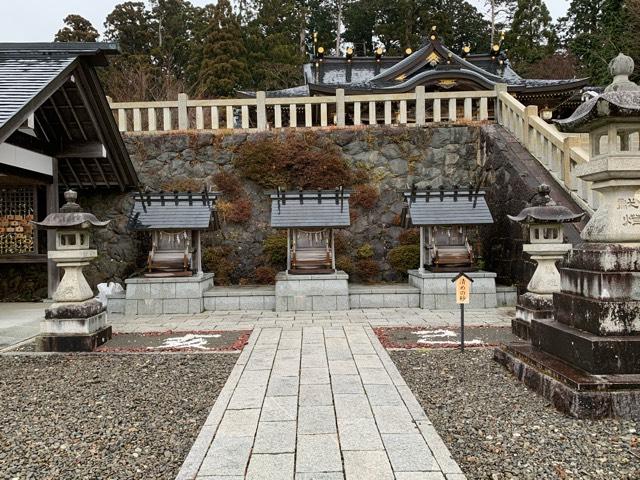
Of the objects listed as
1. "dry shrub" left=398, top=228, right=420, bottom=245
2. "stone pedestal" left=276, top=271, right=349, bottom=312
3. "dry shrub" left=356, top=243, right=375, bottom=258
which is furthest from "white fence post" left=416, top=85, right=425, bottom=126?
"stone pedestal" left=276, top=271, right=349, bottom=312

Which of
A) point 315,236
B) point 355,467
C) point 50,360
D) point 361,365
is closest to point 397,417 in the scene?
point 355,467

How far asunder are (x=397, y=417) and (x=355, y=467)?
35.8 inches

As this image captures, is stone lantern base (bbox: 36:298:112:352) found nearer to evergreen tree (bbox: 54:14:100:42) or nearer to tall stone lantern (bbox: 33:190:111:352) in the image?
tall stone lantern (bbox: 33:190:111:352)

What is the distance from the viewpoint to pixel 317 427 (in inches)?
142

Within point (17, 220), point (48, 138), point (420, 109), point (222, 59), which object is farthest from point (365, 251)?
point (222, 59)

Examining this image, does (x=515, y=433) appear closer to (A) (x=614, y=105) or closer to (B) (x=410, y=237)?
(A) (x=614, y=105)

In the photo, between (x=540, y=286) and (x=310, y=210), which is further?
(x=310, y=210)

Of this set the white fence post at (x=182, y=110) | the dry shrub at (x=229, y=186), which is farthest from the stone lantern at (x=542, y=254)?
the white fence post at (x=182, y=110)

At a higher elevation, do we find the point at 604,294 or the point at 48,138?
the point at 48,138

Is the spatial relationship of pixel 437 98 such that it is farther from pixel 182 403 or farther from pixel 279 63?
pixel 279 63

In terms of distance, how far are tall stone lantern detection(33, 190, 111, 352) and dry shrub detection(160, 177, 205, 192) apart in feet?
18.4

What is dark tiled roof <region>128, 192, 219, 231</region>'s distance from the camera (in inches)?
375

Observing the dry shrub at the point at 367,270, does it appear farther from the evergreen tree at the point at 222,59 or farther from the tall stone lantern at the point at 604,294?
the evergreen tree at the point at 222,59

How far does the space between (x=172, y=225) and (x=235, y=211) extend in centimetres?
306
